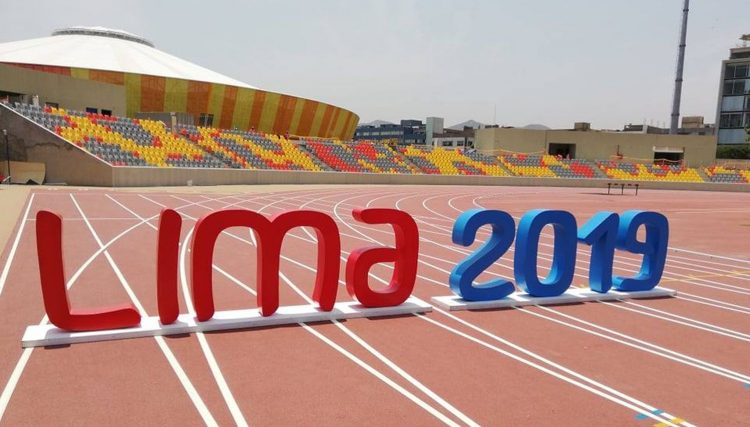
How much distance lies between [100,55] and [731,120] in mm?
86081

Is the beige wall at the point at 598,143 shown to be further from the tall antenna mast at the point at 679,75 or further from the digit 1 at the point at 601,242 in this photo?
the digit 1 at the point at 601,242

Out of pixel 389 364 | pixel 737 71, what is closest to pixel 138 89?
pixel 389 364

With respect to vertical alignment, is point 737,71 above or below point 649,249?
above

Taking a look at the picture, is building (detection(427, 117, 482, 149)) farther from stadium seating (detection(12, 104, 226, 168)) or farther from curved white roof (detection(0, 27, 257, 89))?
stadium seating (detection(12, 104, 226, 168))

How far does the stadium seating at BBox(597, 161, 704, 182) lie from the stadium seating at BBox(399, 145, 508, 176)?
12148 mm

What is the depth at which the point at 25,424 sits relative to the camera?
3557 millimetres

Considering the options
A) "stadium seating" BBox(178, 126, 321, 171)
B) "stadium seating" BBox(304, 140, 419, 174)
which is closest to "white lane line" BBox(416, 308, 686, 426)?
"stadium seating" BBox(178, 126, 321, 171)

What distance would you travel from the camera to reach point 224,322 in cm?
575

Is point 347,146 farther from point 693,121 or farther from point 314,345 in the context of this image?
point 693,121

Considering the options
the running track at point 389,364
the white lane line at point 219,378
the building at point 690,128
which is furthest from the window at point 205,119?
the building at point 690,128

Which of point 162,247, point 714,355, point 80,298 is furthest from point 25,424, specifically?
point 714,355

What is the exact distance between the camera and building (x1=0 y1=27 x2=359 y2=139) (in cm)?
3212

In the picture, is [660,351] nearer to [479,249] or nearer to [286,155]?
[479,249]

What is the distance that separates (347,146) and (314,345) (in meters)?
37.8
